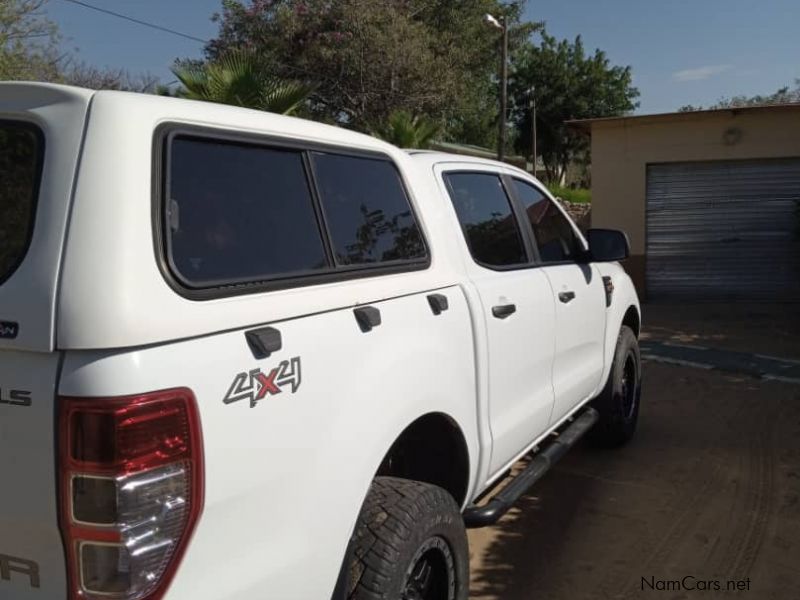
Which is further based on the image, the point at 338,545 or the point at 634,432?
the point at 634,432

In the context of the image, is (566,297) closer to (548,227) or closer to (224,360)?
(548,227)

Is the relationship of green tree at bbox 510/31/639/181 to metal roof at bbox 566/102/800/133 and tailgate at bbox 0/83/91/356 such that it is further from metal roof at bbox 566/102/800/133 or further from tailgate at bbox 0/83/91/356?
tailgate at bbox 0/83/91/356

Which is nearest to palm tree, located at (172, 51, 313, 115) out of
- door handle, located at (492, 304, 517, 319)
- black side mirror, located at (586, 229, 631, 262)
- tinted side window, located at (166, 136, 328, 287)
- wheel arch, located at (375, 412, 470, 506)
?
black side mirror, located at (586, 229, 631, 262)

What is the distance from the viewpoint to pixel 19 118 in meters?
1.77

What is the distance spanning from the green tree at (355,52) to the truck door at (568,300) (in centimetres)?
1438

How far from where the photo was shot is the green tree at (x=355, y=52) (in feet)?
59.2

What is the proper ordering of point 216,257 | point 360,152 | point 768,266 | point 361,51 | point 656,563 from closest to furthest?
point 216,257 < point 360,152 < point 656,563 < point 768,266 < point 361,51

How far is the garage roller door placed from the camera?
12586 millimetres

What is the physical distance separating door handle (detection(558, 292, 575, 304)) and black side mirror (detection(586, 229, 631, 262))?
1.36ft

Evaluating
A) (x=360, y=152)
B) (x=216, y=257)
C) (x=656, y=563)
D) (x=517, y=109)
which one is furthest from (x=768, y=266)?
(x=517, y=109)

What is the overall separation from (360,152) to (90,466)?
151 cm

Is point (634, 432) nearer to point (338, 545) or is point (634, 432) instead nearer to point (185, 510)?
point (338, 545)

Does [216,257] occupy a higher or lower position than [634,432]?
higher

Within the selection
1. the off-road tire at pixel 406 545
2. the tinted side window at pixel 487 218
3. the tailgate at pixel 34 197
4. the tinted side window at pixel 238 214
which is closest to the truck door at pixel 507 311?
the tinted side window at pixel 487 218
